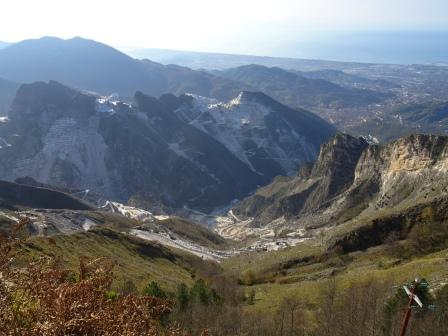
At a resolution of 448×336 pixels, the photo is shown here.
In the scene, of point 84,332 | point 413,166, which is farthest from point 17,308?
point 413,166

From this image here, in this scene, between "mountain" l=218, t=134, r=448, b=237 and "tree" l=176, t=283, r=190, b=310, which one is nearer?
"tree" l=176, t=283, r=190, b=310

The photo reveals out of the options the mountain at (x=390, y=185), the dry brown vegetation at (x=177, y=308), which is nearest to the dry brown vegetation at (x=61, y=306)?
the dry brown vegetation at (x=177, y=308)

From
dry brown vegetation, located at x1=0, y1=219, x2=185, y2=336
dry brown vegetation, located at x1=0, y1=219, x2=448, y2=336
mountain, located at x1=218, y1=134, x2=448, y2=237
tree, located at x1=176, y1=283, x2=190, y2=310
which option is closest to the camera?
dry brown vegetation, located at x1=0, y1=219, x2=185, y2=336

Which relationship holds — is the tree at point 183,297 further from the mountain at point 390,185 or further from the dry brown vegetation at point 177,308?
the mountain at point 390,185

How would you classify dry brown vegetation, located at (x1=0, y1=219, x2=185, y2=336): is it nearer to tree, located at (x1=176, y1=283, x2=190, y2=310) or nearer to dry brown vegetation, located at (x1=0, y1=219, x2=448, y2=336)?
dry brown vegetation, located at (x1=0, y1=219, x2=448, y2=336)

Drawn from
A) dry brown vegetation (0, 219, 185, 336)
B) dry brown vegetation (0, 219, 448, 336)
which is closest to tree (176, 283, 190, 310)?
dry brown vegetation (0, 219, 448, 336)

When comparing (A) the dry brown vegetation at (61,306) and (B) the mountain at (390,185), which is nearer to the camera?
(A) the dry brown vegetation at (61,306)

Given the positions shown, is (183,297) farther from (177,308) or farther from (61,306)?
(61,306)

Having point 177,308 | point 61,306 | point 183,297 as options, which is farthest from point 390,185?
point 61,306

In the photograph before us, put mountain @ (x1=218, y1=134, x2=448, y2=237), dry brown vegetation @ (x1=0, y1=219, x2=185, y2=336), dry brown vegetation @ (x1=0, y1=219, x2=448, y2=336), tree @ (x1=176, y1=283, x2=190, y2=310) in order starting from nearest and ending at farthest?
dry brown vegetation @ (x1=0, y1=219, x2=185, y2=336), dry brown vegetation @ (x1=0, y1=219, x2=448, y2=336), tree @ (x1=176, y1=283, x2=190, y2=310), mountain @ (x1=218, y1=134, x2=448, y2=237)

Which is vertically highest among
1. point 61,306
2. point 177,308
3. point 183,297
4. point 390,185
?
point 61,306

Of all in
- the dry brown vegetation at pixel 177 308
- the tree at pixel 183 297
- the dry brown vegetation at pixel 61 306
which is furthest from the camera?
the tree at pixel 183 297
